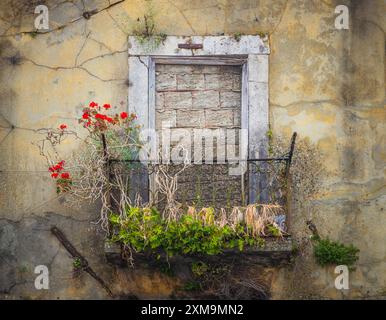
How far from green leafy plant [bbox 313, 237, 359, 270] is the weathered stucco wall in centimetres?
9

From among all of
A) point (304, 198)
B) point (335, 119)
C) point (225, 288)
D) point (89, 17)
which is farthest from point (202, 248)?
point (89, 17)

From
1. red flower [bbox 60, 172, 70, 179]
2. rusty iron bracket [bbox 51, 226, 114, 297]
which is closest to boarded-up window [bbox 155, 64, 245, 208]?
red flower [bbox 60, 172, 70, 179]

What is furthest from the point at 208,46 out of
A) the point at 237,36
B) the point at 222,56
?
the point at 237,36

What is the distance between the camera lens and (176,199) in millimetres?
9719

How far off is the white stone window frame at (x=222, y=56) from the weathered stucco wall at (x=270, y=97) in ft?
0.33

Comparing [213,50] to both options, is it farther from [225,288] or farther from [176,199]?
[225,288]

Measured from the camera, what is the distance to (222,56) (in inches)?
383

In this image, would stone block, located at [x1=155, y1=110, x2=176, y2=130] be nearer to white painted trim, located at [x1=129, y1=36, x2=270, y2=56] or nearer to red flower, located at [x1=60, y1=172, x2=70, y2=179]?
white painted trim, located at [x1=129, y1=36, x2=270, y2=56]

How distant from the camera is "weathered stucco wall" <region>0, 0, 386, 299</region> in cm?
959

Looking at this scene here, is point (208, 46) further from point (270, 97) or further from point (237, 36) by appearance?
point (270, 97)

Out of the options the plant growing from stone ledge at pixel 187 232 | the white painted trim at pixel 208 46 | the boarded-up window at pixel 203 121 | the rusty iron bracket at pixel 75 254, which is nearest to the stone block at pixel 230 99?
the boarded-up window at pixel 203 121

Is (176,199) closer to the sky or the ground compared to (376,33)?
closer to the ground

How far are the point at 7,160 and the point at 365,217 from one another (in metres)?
3.86

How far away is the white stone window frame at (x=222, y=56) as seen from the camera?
9.63 meters
